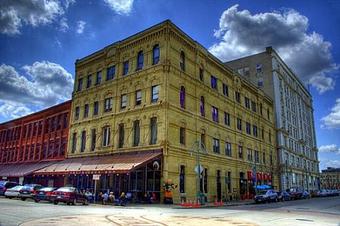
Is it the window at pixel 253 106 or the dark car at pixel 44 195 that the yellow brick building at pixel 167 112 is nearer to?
the window at pixel 253 106

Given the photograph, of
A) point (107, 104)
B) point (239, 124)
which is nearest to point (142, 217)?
point (107, 104)

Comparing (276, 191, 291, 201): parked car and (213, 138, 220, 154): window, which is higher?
(213, 138, 220, 154): window

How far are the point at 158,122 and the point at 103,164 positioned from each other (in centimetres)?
709

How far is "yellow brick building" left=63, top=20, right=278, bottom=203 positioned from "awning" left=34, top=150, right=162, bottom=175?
0.70 m

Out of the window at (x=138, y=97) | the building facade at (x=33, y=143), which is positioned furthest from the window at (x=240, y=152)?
the building facade at (x=33, y=143)

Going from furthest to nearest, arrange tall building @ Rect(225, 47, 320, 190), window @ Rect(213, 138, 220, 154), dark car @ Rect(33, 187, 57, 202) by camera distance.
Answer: tall building @ Rect(225, 47, 320, 190), window @ Rect(213, 138, 220, 154), dark car @ Rect(33, 187, 57, 202)

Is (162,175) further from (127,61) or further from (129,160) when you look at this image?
(127,61)

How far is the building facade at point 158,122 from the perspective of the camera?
104 ft

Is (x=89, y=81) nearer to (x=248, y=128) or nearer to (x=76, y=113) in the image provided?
(x=76, y=113)

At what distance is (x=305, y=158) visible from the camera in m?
78.6

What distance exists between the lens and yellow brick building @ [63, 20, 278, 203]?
3241 cm

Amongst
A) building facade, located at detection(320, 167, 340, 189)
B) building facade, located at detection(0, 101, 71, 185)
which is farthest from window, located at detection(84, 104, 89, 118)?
building facade, located at detection(320, 167, 340, 189)

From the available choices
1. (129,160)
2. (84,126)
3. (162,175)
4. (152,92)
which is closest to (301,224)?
(162,175)

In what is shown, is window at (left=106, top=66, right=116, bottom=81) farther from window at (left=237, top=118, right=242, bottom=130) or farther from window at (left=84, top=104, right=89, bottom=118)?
window at (left=237, top=118, right=242, bottom=130)
